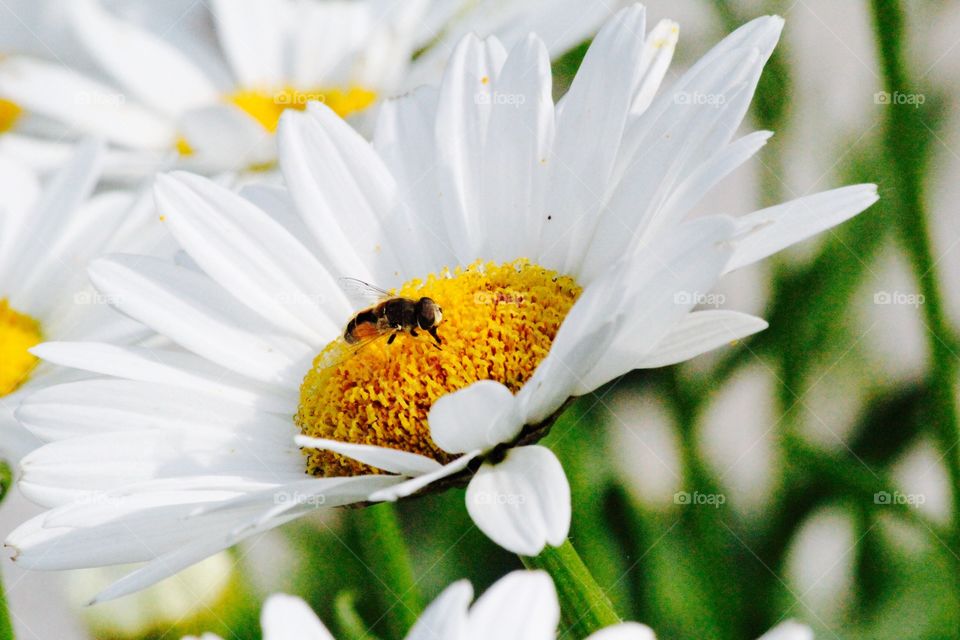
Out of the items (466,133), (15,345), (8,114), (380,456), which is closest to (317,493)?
(380,456)

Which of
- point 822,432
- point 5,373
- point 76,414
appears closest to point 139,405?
point 76,414

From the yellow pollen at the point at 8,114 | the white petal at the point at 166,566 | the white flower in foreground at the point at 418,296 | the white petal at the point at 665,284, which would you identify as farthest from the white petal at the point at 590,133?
the yellow pollen at the point at 8,114

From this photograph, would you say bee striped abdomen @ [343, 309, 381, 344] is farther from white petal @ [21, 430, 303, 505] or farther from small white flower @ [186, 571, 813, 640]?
small white flower @ [186, 571, 813, 640]

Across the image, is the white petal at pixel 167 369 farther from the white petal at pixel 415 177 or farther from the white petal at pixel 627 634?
the white petal at pixel 627 634

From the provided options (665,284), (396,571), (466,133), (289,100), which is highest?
(289,100)

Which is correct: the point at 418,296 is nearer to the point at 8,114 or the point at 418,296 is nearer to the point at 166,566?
the point at 166,566

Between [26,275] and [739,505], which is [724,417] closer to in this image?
[739,505]
